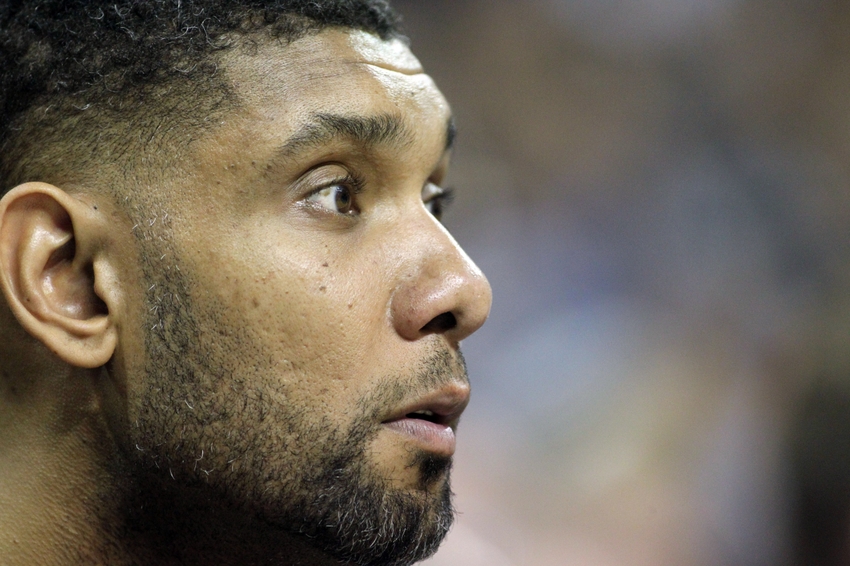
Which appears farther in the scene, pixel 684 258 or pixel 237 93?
pixel 684 258

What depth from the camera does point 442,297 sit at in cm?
161

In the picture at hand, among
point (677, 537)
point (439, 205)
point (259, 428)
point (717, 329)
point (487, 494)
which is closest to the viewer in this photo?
point (259, 428)

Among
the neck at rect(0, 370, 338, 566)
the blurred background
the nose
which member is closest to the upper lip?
the nose

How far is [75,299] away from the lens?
63.0 inches

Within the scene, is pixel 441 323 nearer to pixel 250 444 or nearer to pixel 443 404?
pixel 443 404

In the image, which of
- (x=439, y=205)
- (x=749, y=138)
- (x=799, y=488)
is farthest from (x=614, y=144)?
(x=439, y=205)

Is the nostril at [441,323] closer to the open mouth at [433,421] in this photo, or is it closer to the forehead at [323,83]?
the open mouth at [433,421]

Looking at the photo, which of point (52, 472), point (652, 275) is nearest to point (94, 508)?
point (52, 472)

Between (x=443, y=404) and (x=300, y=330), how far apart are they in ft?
1.03

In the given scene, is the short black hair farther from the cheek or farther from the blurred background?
the blurred background

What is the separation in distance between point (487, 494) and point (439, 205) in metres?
1.85

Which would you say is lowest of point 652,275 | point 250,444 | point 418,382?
point 652,275

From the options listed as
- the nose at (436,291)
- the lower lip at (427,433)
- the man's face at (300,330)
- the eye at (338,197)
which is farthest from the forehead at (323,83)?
the lower lip at (427,433)

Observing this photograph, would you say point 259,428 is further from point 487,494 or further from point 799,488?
A: point 799,488
